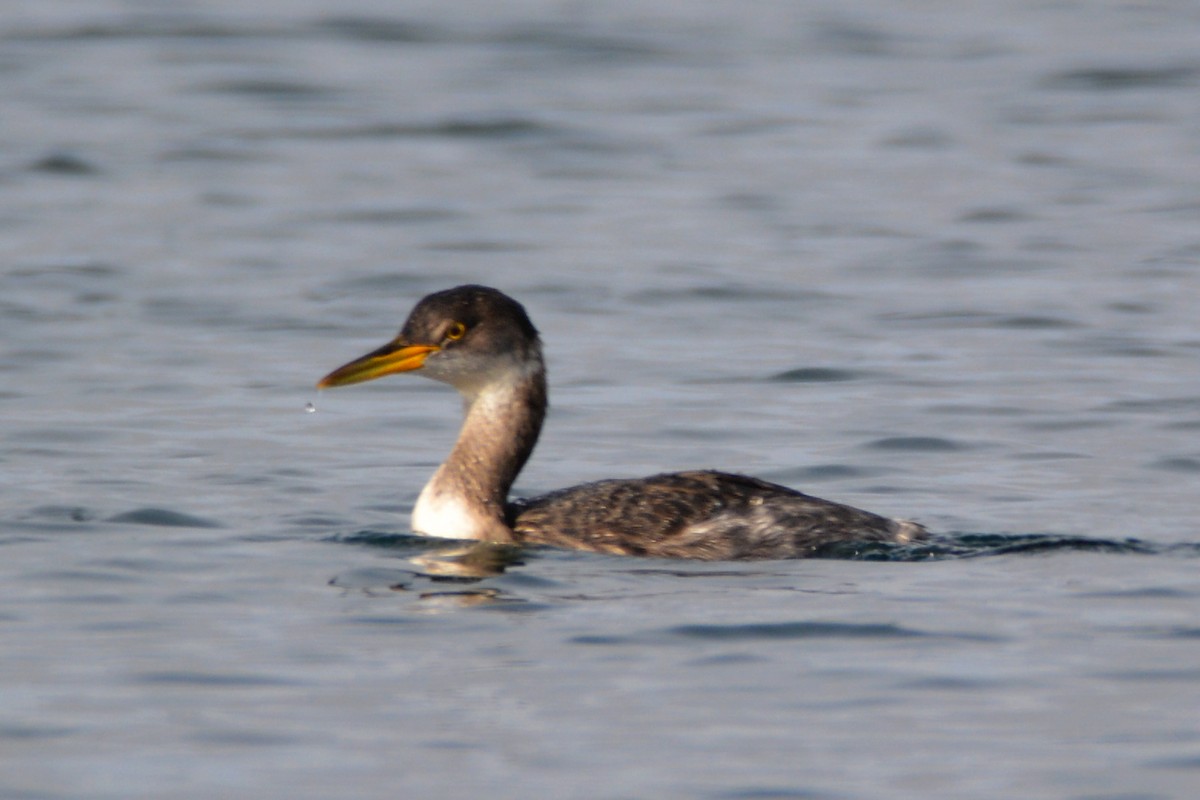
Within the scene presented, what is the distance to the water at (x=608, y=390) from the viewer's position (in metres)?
8.07

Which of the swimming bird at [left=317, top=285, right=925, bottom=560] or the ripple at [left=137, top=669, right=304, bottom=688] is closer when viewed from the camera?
the ripple at [left=137, top=669, right=304, bottom=688]

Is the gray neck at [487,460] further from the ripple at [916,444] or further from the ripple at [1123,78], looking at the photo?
the ripple at [1123,78]

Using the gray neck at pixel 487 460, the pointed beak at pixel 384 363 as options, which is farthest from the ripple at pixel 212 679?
the pointed beak at pixel 384 363

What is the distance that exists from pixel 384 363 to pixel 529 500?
1049 millimetres

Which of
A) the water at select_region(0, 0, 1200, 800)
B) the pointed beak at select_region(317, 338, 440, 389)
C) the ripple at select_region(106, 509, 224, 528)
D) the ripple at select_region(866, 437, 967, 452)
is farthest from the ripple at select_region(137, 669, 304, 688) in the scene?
the ripple at select_region(866, 437, 967, 452)

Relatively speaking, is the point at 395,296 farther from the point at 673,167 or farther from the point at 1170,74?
the point at 1170,74

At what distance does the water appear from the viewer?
318 inches

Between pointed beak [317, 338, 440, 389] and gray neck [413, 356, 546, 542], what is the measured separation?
1.46 ft

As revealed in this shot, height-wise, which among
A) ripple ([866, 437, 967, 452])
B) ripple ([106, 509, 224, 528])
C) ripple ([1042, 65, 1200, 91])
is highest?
ripple ([1042, 65, 1200, 91])

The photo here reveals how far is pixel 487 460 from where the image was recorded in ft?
36.3

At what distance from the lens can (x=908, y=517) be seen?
11.9 m

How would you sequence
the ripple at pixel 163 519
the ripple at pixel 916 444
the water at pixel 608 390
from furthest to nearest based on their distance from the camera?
the ripple at pixel 916 444 → the ripple at pixel 163 519 → the water at pixel 608 390

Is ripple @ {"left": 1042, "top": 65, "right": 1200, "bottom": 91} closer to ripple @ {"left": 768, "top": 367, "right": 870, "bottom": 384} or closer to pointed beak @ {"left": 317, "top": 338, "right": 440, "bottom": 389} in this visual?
ripple @ {"left": 768, "top": 367, "right": 870, "bottom": 384}

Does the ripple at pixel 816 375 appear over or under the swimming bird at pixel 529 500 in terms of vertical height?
under
